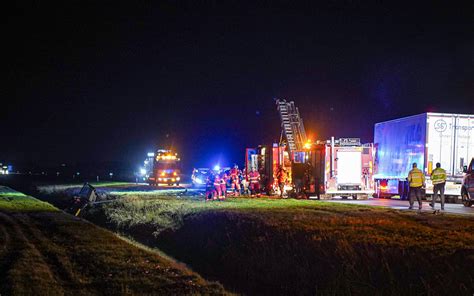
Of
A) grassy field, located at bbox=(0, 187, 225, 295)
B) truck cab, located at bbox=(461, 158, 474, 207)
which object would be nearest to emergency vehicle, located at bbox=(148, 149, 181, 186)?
truck cab, located at bbox=(461, 158, 474, 207)

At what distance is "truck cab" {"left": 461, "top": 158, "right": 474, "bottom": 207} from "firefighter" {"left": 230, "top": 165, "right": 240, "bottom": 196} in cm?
1108

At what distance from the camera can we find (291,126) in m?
29.0

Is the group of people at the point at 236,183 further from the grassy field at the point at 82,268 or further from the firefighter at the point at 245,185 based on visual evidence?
the grassy field at the point at 82,268

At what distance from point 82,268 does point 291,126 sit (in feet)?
66.0

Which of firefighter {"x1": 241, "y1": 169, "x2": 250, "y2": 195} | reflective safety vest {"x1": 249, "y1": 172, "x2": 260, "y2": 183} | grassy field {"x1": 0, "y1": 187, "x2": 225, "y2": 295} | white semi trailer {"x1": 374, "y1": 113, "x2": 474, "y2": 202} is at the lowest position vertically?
grassy field {"x1": 0, "y1": 187, "x2": 225, "y2": 295}

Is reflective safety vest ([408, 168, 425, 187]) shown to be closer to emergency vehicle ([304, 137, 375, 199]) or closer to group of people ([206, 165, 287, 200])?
emergency vehicle ([304, 137, 375, 199])

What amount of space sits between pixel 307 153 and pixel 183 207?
8270 mm

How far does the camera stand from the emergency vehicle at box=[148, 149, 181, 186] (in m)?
44.9

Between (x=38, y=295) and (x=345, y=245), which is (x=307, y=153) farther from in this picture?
(x=38, y=295)

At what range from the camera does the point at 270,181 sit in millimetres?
27219

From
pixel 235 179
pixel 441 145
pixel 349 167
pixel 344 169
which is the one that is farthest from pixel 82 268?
pixel 441 145

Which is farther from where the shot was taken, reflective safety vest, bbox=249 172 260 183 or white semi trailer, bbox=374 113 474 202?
reflective safety vest, bbox=249 172 260 183

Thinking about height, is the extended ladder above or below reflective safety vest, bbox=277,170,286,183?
above

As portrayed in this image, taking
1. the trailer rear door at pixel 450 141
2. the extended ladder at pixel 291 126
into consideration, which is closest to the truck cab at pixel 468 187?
the trailer rear door at pixel 450 141
